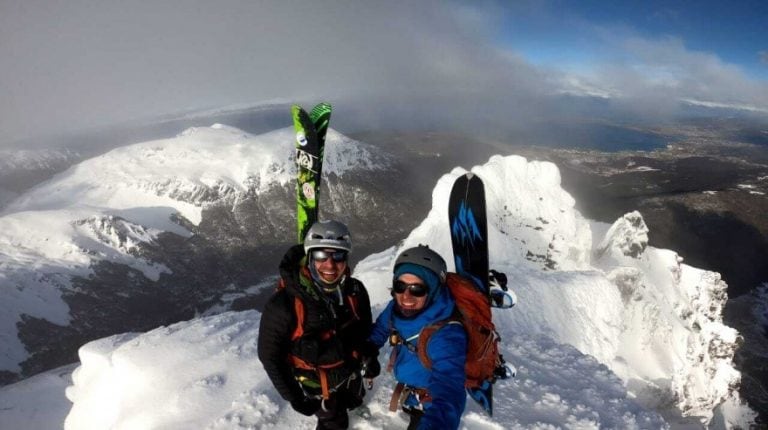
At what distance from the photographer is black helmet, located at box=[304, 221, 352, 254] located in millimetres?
6230

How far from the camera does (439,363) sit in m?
5.06

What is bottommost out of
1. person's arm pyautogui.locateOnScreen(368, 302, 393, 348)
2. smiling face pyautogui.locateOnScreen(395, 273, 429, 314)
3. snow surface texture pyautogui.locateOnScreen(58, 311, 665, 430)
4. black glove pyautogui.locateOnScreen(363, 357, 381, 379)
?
snow surface texture pyautogui.locateOnScreen(58, 311, 665, 430)

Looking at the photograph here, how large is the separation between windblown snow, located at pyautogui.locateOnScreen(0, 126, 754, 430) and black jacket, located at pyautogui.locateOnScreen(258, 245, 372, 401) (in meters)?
2.17

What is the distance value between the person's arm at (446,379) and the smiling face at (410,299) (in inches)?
19.9

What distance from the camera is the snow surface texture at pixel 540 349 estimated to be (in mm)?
8961

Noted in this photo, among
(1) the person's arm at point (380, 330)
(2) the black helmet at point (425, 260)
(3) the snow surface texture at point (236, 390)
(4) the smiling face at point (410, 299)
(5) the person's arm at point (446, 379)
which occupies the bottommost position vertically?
(3) the snow surface texture at point (236, 390)

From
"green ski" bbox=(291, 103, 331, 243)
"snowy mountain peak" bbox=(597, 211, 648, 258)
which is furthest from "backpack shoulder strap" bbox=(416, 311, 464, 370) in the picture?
"snowy mountain peak" bbox=(597, 211, 648, 258)

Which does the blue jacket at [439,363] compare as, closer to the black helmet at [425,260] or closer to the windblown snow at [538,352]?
the black helmet at [425,260]

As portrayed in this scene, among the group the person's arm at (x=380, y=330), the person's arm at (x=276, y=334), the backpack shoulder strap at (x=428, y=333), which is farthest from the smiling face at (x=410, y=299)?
the person's arm at (x=276, y=334)

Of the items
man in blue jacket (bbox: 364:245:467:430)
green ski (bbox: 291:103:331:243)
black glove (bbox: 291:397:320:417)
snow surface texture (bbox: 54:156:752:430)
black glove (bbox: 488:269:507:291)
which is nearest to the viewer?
man in blue jacket (bbox: 364:245:467:430)

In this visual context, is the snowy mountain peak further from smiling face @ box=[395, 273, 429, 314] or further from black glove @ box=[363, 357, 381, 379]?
smiling face @ box=[395, 273, 429, 314]

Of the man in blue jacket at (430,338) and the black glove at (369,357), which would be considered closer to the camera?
the man in blue jacket at (430,338)

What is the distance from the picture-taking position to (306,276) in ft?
20.5

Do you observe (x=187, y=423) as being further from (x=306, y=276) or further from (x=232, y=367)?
(x=306, y=276)
